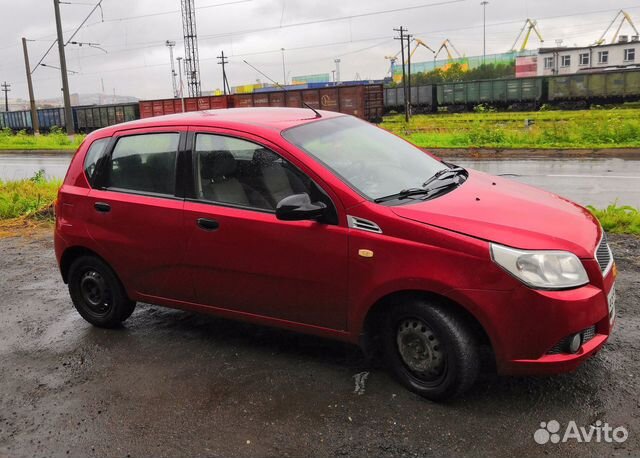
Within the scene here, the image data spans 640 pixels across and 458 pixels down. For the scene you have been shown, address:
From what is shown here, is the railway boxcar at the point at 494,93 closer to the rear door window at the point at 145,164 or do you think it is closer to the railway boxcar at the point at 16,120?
the railway boxcar at the point at 16,120

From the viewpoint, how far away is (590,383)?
11.3ft

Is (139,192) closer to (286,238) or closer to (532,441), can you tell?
(286,238)

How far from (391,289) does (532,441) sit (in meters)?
1.06

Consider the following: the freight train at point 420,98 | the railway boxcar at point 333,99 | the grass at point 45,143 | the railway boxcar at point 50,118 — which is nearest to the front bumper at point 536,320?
the grass at point 45,143

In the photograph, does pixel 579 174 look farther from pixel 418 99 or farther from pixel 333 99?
pixel 418 99

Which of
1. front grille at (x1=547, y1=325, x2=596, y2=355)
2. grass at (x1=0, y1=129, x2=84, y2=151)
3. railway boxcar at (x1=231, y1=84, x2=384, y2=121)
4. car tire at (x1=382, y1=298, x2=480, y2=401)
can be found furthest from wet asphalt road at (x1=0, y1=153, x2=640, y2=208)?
railway boxcar at (x1=231, y1=84, x2=384, y2=121)

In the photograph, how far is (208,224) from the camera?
3.93 metres

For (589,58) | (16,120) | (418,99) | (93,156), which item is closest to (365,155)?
(93,156)

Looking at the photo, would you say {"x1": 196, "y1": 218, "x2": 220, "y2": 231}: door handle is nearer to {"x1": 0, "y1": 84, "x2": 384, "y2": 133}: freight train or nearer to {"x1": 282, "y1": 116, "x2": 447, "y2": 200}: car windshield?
{"x1": 282, "y1": 116, "x2": 447, "y2": 200}: car windshield

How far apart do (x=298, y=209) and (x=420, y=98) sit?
46.4 meters

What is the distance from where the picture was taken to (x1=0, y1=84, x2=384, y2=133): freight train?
35.6 m

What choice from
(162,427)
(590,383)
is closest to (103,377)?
(162,427)

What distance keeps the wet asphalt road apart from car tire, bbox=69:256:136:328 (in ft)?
24.5
